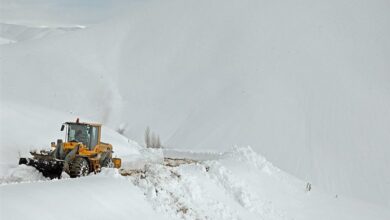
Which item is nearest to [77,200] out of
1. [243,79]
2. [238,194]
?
[238,194]

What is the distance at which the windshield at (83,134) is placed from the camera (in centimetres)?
1556

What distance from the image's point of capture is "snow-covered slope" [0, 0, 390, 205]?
131 ft

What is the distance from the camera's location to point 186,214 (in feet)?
37.8

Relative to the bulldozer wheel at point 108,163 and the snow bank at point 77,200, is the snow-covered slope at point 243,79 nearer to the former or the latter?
the bulldozer wheel at point 108,163

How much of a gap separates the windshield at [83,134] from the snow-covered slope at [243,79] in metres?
23.3

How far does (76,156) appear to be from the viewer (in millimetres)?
13961

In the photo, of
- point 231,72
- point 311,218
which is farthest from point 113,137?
point 231,72

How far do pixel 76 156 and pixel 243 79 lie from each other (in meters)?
38.0

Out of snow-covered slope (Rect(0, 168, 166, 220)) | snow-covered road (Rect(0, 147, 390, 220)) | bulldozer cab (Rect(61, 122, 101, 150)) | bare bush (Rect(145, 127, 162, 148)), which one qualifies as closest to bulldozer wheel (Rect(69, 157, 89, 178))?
snow-covered road (Rect(0, 147, 390, 220))

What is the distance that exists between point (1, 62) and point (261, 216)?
5010 centimetres

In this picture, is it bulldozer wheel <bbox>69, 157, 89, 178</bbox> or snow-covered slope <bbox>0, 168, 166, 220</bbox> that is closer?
snow-covered slope <bbox>0, 168, 166, 220</bbox>

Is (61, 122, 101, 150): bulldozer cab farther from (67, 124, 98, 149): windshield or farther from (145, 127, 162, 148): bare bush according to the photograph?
(145, 127, 162, 148): bare bush

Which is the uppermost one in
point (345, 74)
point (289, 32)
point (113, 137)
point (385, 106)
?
point (289, 32)

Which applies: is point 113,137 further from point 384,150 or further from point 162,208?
point 384,150
